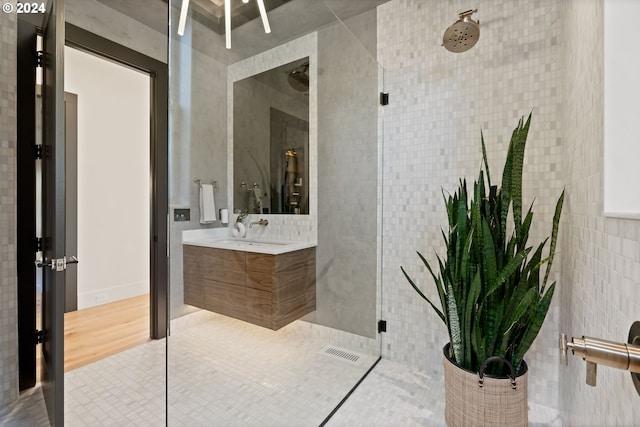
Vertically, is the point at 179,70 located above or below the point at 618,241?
above

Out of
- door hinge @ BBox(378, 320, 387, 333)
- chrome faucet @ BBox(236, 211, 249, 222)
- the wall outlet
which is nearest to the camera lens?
the wall outlet

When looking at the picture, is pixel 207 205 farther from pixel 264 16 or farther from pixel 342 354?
pixel 342 354

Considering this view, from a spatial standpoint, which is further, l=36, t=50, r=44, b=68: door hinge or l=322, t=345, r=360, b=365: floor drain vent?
l=322, t=345, r=360, b=365: floor drain vent

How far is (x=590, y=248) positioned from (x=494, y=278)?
374 millimetres

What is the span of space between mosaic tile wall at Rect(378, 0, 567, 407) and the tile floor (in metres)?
0.32

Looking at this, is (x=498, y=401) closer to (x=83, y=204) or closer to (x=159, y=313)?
(x=159, y=313)

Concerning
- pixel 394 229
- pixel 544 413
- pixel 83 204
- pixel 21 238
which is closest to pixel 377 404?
pixel 544 413

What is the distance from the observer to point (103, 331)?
2.63 meters

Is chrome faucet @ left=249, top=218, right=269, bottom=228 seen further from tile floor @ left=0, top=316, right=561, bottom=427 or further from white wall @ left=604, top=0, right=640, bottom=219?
white wall @ left=604, top=0, right=640, bottom=219

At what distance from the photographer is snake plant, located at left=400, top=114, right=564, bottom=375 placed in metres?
1.24

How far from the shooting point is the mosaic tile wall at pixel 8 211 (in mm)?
1595

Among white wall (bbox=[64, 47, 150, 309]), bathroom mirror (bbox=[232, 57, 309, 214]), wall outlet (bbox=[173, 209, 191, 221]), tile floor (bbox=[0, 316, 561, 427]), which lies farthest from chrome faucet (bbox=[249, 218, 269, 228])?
white wall (bbox=[64, 47, 150, 309])

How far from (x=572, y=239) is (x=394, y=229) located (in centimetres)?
99

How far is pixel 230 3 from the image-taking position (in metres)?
1.51
